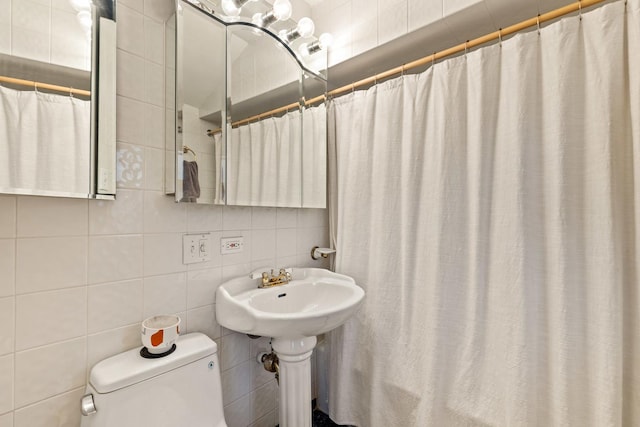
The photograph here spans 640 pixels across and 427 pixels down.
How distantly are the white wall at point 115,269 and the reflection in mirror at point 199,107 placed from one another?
76 mm

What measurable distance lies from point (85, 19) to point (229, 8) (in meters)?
0.54

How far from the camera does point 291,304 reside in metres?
1.37

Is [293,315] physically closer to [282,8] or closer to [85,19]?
[85,19]

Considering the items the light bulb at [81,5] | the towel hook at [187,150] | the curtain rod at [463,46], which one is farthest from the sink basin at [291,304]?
the light bulb at [81,5]

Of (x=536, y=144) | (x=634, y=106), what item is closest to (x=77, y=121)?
(x=536, y=144)

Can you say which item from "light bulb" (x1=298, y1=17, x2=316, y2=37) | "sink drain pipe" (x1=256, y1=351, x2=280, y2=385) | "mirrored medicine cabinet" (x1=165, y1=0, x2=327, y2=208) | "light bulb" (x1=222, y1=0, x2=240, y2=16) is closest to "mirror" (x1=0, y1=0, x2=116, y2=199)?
"mirrored medicine cabinet" (x1=165, y1=0, x2=327, y2=208)

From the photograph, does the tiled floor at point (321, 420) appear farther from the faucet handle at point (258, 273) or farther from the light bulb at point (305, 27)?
the light bulb at point (305, 27)

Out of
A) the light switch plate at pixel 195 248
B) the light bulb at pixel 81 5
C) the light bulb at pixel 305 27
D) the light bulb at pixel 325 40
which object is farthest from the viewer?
the light bulb at pixel 325 40

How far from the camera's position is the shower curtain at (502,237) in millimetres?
908

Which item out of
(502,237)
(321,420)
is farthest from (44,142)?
(321,420)

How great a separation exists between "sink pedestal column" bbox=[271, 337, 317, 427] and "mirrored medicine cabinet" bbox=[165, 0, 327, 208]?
659 mm

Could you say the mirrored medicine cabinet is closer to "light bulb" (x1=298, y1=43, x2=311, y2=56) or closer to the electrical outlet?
"light bulb" (x1=298, y1=43, x2=311, y2=56)

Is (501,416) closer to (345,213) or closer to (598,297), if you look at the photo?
(598,297)

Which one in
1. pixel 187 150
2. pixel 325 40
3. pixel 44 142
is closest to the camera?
pixel 44 142
